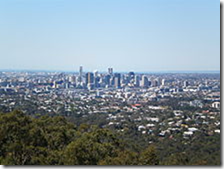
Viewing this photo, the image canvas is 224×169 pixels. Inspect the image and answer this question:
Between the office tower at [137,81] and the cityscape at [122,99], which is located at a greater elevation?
the office tower at [137,81]

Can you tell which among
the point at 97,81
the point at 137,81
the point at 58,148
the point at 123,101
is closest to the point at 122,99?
the point at 123,101

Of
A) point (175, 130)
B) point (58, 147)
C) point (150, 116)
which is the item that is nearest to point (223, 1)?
point (58, 147)

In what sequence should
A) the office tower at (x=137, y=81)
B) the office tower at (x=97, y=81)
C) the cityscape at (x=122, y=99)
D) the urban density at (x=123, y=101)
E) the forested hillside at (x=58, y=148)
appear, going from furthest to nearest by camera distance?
the cityscape at (x=122, y=99)
the office tower at (x=137, y=81)
the urban density at (x=123, y=101)
the office tower at (x=97, y=81)
the forested hillside at (x=58, y=148)

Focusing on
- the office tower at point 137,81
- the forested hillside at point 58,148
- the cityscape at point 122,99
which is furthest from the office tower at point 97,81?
the forested hillside at point 58,148

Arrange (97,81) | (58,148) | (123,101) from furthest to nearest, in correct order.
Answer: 1. (123,101)
2. (97,81)
3. (58,148)

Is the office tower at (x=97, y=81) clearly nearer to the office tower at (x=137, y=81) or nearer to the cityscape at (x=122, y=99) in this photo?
the cityscape at (x=122, y=99)

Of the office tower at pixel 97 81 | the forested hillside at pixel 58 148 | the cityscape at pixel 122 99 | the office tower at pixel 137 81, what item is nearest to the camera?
the forested hillside at pixel 58 148

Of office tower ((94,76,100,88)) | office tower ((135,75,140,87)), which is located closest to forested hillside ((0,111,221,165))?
office tower ((94,76,100,88))

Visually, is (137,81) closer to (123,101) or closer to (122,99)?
(123,101)

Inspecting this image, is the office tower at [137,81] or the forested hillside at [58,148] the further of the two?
the office tower at [137,81]

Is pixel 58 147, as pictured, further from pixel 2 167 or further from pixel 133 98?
pixel 133 98

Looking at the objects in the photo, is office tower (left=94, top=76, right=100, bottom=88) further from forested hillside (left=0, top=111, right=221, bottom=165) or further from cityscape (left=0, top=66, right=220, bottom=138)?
forested hillside (left=0, top=111, right=221, bottom=165)
